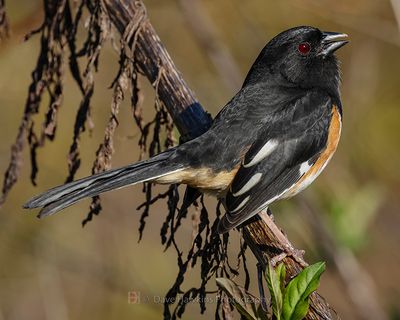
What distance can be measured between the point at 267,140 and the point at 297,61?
569 millimetres

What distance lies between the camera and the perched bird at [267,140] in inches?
117

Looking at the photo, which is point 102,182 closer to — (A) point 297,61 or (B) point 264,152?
(B) point 264,152

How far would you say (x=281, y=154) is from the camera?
3.22 meters

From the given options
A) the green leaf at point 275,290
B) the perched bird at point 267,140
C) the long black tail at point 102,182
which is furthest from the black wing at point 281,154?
the green leaf at point 275,290

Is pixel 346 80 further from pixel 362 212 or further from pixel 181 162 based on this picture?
pixel 181 162

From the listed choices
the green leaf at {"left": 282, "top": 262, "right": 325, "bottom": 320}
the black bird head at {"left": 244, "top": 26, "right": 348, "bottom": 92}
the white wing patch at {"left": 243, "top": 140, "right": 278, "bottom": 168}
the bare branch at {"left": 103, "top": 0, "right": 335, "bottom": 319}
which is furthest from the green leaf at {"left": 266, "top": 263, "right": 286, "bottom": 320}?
the black bird head at {"left": 244, "top": 26, "right": 348, "bottom": 92}

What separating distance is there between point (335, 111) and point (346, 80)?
303 centimetres

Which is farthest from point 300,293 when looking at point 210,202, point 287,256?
point 210,202

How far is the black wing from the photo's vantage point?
121 inches

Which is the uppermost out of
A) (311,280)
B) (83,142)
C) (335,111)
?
(83,142)

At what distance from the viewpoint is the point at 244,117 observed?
10.8 ft

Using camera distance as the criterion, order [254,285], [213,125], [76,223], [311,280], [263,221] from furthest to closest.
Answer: [254,285]
[76,223]
[213,125]
[263,221]
[311,280]

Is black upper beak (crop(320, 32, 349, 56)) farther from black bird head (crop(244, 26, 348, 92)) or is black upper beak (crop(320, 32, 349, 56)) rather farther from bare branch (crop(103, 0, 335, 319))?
bare branch (crop(103, 0, 335, 319))

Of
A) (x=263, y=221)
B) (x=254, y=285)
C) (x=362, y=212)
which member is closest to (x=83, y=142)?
(x=254, y=285)
